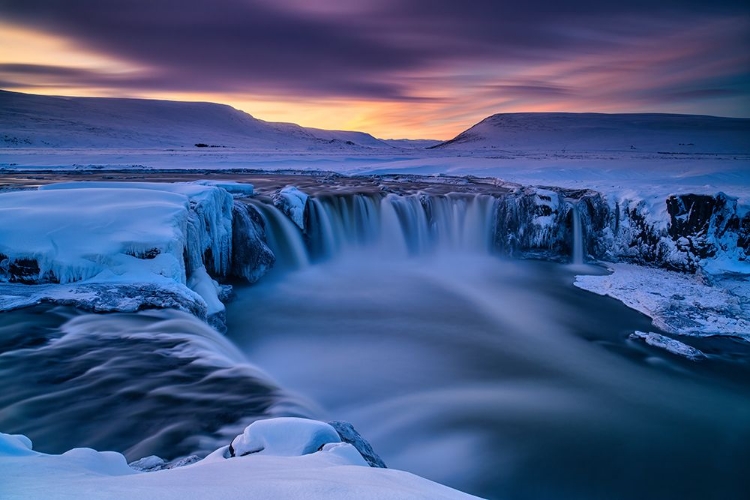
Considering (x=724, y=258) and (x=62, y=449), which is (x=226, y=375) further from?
(x=724, y=258)

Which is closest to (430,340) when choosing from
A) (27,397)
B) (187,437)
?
(187,437)

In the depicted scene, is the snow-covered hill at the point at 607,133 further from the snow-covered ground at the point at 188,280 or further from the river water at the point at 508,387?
the river water at the point at 508,387

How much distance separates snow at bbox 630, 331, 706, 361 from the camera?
284 inches

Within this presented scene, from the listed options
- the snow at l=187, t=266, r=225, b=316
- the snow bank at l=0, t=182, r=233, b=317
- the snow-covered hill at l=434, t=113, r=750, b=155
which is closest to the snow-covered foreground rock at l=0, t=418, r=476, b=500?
the snow bank at l=0, t=182, r=233, b=317

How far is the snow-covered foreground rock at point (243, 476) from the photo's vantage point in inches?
53.2

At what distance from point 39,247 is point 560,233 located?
13.2m

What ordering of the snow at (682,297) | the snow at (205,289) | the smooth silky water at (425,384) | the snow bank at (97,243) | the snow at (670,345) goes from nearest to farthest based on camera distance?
the smooth silky water at (425,384) < the snow bank at (97,243) < the snow at (670,345) < the snow at (205,289) < the snow at (682,297)

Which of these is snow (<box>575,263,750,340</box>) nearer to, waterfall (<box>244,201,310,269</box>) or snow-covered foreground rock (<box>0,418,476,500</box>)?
waterfall (<box>244,201,310,269</box>)

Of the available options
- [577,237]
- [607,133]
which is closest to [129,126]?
[607,133]

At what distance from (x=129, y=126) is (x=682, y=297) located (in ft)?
264

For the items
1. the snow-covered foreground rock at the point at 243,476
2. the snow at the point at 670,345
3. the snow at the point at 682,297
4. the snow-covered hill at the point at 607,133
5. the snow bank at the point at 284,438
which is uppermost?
the snow-covered hill at the point at 607,133

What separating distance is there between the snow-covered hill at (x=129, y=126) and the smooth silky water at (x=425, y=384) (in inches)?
2026

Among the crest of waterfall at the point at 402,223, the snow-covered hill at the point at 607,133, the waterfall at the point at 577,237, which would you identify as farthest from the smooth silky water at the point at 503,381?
the snow-covered hill at the point at 607,133

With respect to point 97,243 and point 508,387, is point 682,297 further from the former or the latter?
point 97,243
